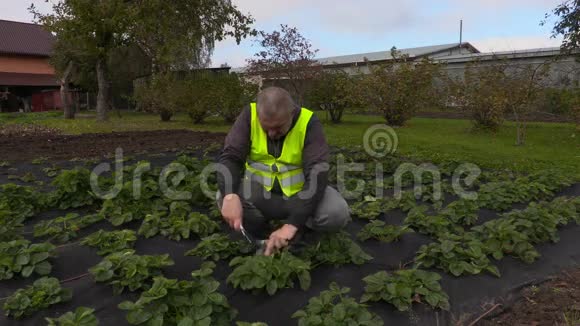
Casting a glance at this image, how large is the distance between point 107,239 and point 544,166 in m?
6.25

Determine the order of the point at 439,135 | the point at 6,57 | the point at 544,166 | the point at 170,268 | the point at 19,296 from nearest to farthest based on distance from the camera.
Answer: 1. the point at 19,296
2. the point at 170,268
3. the point at 544,166
4. the point at 439,135
5. the point at 6,57

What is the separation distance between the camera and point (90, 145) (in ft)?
28.8

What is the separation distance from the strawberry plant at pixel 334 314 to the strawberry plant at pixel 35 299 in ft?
3.92

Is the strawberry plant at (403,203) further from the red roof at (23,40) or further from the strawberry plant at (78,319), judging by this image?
the red roof at (23,40)

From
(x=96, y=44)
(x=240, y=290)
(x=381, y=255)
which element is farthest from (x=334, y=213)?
(x=96, y=44)

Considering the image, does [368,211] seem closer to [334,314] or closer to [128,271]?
[334,314]

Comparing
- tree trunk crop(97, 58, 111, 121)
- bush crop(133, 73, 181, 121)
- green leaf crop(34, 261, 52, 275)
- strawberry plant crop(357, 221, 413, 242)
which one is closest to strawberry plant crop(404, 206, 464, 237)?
strawberry plant crop(357, 221, 413, 242)

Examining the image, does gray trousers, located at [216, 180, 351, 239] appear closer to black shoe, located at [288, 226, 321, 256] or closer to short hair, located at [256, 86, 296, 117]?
black shoe, located at [288, 226, 321, 256]

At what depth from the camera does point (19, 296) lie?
7.61 ft

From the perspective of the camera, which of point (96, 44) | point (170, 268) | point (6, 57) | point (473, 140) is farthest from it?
point (6, 57)

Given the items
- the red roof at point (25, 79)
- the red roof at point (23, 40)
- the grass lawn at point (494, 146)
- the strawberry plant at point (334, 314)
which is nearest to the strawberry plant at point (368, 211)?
the strawberry plant at point (334, 314)

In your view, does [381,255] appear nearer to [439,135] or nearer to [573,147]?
[573,147]

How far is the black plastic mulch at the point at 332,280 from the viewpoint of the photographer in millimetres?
2416

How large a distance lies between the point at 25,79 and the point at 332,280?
3559cm
